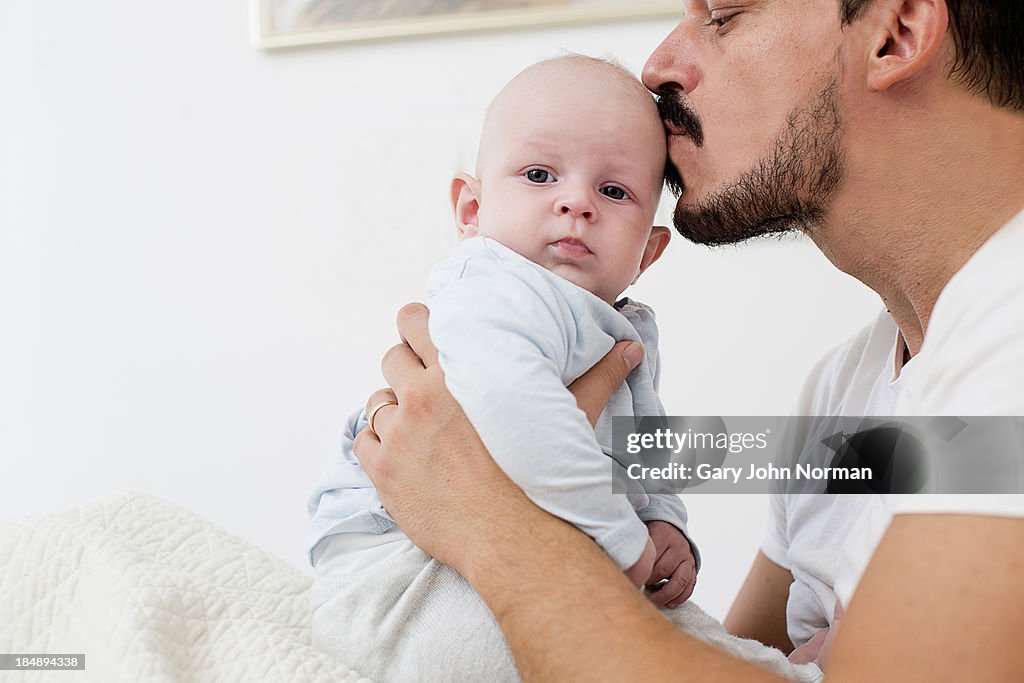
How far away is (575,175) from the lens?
1.19 meters

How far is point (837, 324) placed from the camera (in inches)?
94.5

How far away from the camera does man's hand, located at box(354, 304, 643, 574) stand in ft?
3.35

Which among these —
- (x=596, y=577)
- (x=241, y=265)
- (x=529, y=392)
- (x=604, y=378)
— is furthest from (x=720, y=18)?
(x=241, y=265)

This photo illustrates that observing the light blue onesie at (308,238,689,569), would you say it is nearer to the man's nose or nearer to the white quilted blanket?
the white quilted blanket

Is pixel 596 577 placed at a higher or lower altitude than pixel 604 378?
lower

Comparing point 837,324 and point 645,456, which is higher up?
point 837,324

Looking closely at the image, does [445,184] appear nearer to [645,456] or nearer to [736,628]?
[736,628]

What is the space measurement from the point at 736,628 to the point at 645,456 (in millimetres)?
685

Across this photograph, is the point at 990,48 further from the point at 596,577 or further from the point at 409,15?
the point at 409,15

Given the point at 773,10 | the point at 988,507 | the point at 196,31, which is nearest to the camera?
the point at 988,507

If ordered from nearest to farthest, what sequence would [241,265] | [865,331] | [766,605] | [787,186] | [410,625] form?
[410,625], [787,186], [865,331], [766,605], [241,265]

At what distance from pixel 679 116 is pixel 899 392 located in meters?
0.49

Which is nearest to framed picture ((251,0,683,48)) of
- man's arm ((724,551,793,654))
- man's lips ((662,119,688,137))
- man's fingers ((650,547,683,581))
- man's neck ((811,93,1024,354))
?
man's lips ((662,119,688,137))

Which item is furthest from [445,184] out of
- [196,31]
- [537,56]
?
[196,31]
